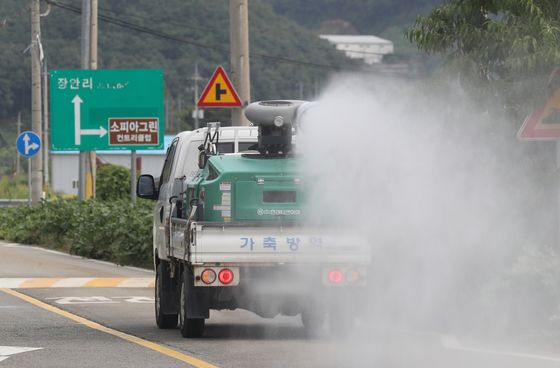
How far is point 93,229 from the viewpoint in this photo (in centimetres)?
3253

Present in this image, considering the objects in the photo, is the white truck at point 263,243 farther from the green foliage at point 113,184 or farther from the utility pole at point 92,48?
the green foliage at point 113,184

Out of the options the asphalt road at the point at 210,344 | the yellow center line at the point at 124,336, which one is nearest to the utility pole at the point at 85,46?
the yellow center line at the point at 124,336

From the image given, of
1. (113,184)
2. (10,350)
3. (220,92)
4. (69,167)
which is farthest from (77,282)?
(69,167)

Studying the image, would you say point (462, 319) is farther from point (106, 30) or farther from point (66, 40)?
point (106, 30)

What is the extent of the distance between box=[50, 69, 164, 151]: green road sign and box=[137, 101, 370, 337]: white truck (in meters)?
18.4

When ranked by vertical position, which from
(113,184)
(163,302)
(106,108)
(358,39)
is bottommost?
(163,302)

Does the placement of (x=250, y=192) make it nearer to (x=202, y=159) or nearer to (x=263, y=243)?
(x=263, y=243)

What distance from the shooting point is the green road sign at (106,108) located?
34406 millimetres

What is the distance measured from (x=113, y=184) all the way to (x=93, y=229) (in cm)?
2251

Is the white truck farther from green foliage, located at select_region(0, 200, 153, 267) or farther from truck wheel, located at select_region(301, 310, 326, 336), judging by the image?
green foliage, located at select_region(0, 200, 153, 267)

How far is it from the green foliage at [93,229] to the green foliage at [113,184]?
1225 centimetres

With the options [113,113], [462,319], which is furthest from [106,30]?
[462,319]

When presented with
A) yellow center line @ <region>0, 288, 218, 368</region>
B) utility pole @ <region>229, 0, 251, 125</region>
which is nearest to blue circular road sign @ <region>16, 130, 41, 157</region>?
utility pole @ <region>229, 0, 251, 125</region>

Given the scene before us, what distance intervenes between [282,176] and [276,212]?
0.35m
